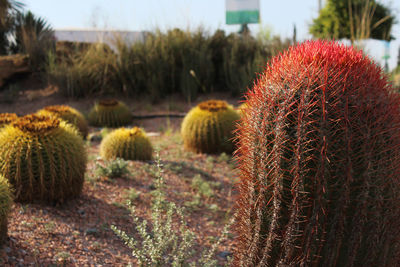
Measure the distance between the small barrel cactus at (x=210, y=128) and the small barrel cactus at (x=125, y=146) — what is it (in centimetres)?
115

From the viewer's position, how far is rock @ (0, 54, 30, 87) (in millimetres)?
14133

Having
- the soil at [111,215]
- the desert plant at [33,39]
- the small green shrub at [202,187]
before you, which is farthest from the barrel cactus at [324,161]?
the desert plant at [33,39]

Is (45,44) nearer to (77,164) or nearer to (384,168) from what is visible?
(77,164)

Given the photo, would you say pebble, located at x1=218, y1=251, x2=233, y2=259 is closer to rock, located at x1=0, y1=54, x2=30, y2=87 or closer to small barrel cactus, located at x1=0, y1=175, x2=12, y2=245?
small barrel cactus, located at x1=0, y1=175, x2=12, y2=245

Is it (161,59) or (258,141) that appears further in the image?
(161,59)

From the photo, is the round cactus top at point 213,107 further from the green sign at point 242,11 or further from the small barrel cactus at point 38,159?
the green sign at point 242,11

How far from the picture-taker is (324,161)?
1920 mm

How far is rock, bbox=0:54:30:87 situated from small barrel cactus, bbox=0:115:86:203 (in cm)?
1127

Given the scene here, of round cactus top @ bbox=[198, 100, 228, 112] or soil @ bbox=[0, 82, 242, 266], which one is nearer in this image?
soil @ bbox=[0, 82, 242, 266]

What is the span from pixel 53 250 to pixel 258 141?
1999mm

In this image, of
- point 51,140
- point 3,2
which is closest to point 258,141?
point 51,140

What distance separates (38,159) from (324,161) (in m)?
2.80

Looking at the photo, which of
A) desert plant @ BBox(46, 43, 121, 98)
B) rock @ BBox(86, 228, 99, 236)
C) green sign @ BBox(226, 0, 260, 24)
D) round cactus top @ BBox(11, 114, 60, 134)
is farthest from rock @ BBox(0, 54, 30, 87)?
rock @ BBox(86, 228, 99, 236)

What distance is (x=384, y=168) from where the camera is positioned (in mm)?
1997
